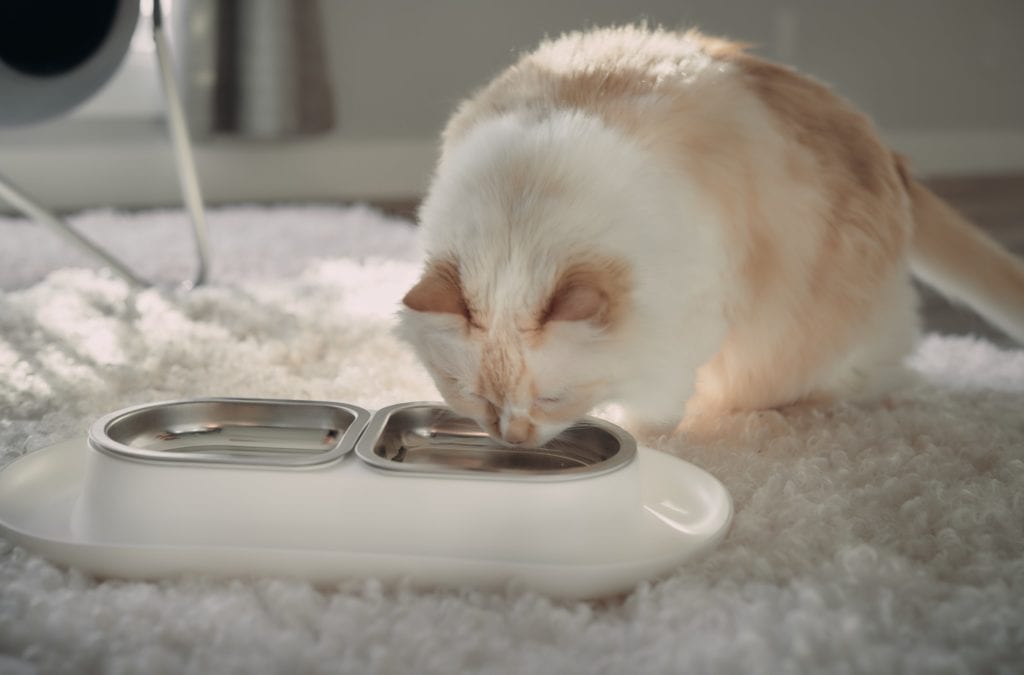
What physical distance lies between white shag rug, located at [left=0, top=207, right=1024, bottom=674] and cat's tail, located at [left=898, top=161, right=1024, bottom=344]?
0.16m

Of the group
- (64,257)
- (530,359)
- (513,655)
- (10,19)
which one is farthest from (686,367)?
(64,257)

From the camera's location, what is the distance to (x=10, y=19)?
1.84 meters

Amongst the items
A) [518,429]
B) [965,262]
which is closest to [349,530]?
[518,429]

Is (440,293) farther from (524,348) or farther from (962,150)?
(962,150)

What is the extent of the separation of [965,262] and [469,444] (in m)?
0.89

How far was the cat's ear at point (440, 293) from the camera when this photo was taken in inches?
42.6

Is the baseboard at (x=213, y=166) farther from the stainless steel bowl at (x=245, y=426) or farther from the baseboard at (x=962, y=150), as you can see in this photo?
the stainless steel bowl at (x=245, y=426)

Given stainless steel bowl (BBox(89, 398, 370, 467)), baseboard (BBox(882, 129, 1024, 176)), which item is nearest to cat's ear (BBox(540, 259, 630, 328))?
stainless steel bowl (BBox(89, 398, 370, 467))

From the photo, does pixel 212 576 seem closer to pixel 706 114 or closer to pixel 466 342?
pixel 466 342

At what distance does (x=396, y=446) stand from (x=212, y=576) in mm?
279

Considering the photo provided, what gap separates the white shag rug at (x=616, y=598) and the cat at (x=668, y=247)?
0.14m

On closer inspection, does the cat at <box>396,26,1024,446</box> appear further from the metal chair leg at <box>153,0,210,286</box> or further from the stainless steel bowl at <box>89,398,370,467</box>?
the metal chair leg at <box>153,0,210,286</box>

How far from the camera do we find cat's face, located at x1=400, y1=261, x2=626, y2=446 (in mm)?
1066

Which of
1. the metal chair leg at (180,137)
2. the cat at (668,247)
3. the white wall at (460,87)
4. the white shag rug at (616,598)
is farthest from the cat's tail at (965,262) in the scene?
the white wall at (460,87)
